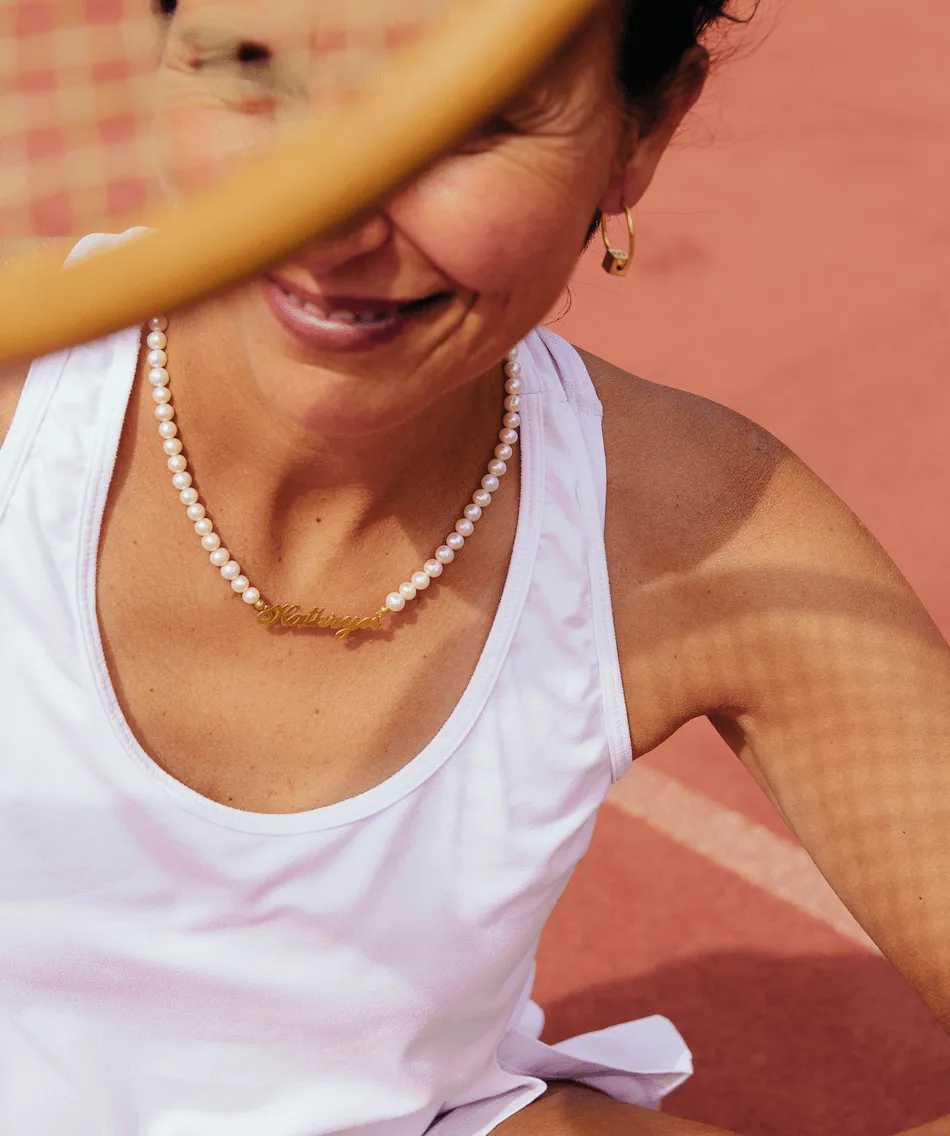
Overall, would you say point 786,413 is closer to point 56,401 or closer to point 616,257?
point 616,257

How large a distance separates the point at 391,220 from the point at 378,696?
539 millimetres

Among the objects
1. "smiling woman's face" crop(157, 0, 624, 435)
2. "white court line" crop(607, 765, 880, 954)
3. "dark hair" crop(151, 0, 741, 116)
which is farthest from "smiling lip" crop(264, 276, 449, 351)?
"white court line" crop(607, 765, 880, 954)

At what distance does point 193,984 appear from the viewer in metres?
1.41

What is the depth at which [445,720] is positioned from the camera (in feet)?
4.71

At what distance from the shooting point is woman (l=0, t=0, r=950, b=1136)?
1347 millimetres

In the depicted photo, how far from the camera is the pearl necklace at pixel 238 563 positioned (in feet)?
4.59

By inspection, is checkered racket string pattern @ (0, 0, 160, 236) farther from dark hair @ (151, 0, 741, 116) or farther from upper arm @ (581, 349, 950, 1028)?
upper arm @ (581, 349, 950, 1028)

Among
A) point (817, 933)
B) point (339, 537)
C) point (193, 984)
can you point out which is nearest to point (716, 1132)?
point (193, 984)

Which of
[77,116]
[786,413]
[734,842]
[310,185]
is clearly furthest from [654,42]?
[786,413]

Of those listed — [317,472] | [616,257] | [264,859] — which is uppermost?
[616,257]

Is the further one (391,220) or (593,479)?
(593,479)

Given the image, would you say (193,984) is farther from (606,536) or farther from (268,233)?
(268,233)

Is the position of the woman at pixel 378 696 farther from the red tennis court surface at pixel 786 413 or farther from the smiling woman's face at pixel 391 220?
the red tennis court surface at pixel 786 413

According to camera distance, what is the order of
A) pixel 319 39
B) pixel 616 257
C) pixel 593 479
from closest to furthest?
1. pixel 319 39
2. pixel 616 257
3. pixel 593 479
